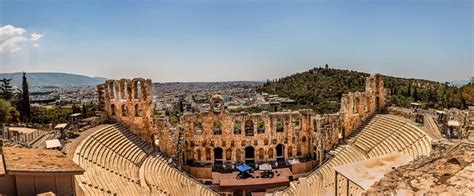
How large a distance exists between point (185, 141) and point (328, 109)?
1139 inches

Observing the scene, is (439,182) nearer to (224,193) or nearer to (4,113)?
(224,193)

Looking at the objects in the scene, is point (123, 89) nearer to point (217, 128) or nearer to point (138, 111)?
point (138, 111)

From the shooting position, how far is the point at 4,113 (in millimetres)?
34688

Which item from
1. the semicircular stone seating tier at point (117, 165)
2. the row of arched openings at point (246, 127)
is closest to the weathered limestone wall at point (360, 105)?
the row of arched openings at point (246, 127)

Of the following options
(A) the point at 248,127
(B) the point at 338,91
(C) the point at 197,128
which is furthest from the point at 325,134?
(B) the point at 338,91

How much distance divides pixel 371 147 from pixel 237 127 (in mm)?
12612

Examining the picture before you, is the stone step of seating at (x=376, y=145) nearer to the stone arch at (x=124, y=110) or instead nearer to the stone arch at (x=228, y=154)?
the stone arch at (x=228, y=154)

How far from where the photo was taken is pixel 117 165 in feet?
76.2

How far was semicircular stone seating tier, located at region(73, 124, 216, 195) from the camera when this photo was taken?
18.3 meters

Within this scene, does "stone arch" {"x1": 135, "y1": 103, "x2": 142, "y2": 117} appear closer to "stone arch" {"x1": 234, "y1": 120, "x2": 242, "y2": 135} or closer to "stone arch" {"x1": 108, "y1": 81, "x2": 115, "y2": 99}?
"stone arch" {"x1": 108, "y1": 81, "x2": 115, "y2": 99}

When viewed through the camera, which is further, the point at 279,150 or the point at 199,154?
the point at 279,150

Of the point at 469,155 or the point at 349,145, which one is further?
the point at 349,145

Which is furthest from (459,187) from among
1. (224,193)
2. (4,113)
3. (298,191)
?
(4,113)

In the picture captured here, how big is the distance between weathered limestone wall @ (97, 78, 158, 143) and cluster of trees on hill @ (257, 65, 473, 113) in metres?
30.8
